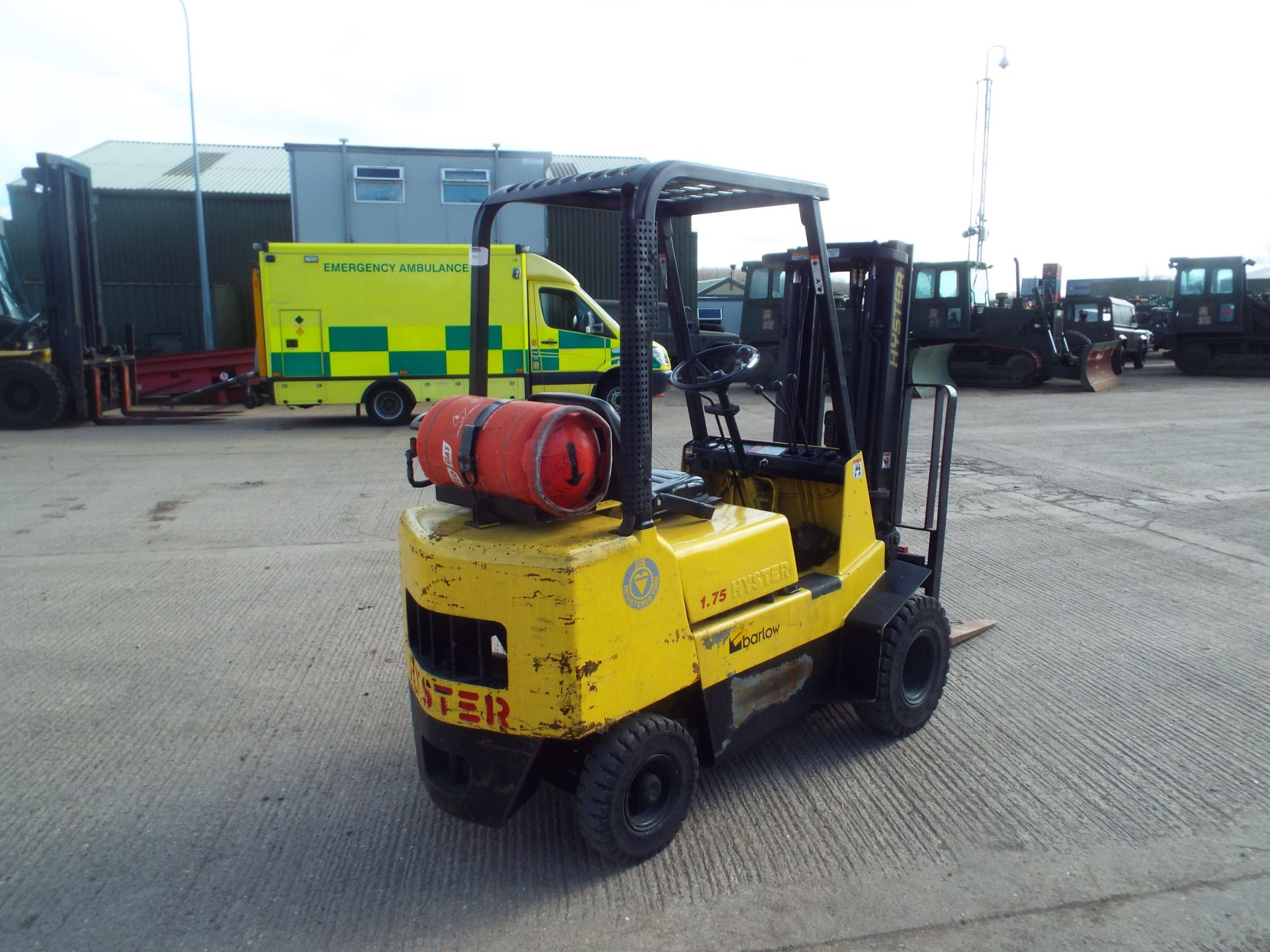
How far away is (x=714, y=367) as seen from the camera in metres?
3.82

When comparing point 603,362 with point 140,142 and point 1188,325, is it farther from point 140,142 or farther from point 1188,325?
point 140,142

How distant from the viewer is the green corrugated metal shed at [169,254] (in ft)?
75.0

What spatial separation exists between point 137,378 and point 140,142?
55.3ft

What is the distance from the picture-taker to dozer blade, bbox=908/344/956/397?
4.55 metres

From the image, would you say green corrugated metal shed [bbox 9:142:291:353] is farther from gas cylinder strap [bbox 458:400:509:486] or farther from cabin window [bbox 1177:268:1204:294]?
gas cylinder strap [bbox 458:400:509:486]

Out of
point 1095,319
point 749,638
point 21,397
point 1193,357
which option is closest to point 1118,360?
point 1095,319

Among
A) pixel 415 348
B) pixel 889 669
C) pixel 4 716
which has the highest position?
pixel 415 348

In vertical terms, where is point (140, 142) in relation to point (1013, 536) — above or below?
above

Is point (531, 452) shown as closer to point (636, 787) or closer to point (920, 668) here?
point (636, 787)

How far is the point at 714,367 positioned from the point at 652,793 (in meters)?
1.66

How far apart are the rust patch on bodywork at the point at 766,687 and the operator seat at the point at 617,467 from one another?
69 centimetres

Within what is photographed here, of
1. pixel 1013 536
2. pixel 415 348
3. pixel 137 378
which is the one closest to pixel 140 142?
pixel 137 378

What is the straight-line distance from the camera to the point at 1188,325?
22812 mm

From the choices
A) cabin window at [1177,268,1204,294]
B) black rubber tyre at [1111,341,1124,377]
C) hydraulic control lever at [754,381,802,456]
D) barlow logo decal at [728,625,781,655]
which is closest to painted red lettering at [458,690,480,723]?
barlow logo decal at [728,625,781,655]
